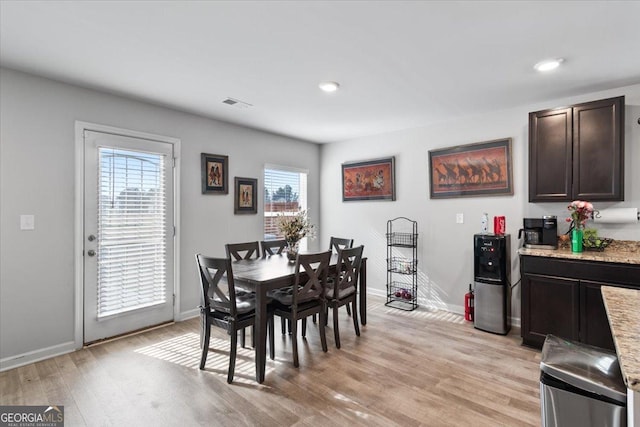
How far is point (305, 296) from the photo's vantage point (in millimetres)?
2824

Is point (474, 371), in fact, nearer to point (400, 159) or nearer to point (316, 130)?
point (400, 159)

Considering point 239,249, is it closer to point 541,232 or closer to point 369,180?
point 369,180

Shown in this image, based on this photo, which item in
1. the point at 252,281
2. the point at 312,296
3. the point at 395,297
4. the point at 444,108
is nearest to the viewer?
the point at 252,281

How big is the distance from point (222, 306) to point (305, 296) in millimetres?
709

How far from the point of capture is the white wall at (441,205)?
10.7 ft

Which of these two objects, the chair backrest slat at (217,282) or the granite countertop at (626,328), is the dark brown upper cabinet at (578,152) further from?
the chair backrest slat at (217,282)

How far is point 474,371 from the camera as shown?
8.84 feet

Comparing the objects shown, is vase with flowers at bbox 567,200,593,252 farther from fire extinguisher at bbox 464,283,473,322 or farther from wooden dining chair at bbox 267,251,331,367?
wooden dining chair at bbox 267,251,331,367

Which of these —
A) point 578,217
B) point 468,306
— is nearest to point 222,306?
point 468,306

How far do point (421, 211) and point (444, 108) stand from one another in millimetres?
1444

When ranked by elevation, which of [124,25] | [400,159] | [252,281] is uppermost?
[124,25]

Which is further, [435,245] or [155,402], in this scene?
[435,245]

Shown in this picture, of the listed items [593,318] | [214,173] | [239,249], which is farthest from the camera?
[214,173]

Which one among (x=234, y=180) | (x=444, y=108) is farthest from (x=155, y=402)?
(x=444, y=108)
